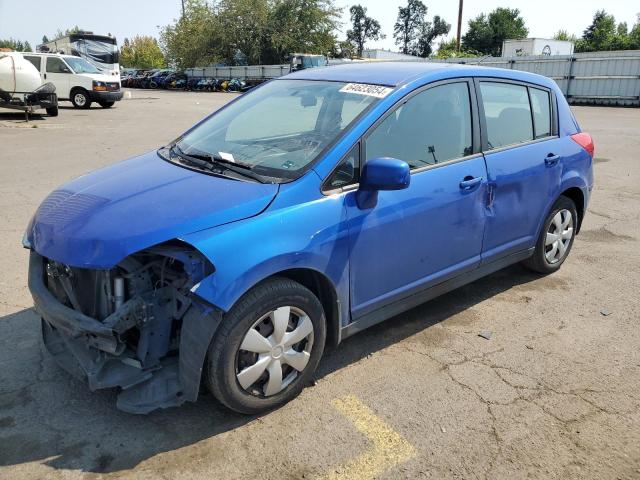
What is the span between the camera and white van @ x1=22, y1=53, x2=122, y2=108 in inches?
791

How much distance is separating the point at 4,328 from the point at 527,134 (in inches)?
162

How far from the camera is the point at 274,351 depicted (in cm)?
277

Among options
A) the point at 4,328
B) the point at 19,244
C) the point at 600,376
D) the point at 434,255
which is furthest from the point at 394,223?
the point at 19,244

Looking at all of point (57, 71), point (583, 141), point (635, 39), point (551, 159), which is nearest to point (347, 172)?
point (551, 159)

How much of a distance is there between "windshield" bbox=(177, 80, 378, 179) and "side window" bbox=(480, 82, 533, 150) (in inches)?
43.5

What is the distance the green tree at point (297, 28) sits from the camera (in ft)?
157

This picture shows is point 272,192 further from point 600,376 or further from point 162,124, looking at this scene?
point 162,124

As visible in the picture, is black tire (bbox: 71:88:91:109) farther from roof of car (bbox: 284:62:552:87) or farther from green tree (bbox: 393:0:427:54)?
green tree (bbox: 393:0:427:54)

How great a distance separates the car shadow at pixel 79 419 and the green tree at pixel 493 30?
85.3 metres

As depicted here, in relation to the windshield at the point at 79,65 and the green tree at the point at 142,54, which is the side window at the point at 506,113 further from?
the green tree at the point at 142,54

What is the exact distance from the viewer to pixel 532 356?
3506mm

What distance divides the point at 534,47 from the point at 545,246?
3787 centimetres

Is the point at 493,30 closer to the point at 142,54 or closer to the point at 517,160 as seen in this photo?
the point at 142,54

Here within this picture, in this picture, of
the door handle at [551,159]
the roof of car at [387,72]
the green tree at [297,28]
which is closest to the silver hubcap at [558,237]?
the door handle at [551,159]
